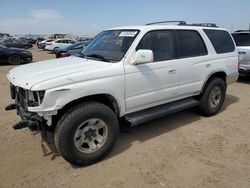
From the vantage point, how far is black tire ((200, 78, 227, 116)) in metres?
5.38

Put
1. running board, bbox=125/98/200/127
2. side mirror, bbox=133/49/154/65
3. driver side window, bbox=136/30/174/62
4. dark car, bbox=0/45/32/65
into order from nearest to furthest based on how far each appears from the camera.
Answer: side mirror, bbox=133/49/154/65 → running board, bbox=125/98/200/127 → driver side window, bbox=136/30/174/62 → dark car, bbox=0/45/32/65

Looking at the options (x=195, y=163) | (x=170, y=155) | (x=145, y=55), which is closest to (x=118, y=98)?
(x=145, y=55)

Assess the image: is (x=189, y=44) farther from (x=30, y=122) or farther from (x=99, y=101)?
(x=30, y=122)

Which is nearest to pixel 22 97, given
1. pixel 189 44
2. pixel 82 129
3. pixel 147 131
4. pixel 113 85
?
pixel 82 129

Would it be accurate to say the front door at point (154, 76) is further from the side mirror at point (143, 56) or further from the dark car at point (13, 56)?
the dark car at point (13, 56)

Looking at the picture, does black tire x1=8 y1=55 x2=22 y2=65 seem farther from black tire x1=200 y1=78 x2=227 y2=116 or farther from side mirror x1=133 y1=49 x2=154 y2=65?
side mirror x1=133 y1=49 x2=154 y2=65

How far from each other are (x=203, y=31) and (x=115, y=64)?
2435 mm

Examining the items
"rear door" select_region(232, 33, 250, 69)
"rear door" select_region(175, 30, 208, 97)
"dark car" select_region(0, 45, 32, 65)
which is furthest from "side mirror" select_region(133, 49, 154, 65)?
"dark car" select_region(0, 45, 32, 65)

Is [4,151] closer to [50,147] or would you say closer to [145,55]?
[50,147]

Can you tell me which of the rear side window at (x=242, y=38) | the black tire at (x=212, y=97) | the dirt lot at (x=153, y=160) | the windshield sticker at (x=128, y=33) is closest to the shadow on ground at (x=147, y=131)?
the dirt lot at (x=153, y=160)

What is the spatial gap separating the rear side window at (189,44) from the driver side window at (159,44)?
8.4 inches

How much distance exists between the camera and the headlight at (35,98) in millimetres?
3215

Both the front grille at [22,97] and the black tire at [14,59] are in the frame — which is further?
the black tire at [14,59]

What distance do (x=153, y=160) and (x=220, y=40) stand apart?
10.7 ft
